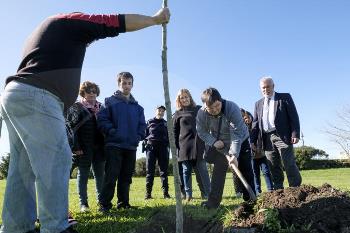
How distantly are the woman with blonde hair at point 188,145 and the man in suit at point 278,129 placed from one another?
141cm

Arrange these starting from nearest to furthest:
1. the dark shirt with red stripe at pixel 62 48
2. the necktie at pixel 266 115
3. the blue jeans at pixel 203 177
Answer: the dark shirt with red stripe at pixel 62 48, the necktie at pixel 266 115, the blue jeans at pixel 203 177

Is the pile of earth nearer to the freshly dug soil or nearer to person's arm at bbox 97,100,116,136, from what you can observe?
the freshly dug soil

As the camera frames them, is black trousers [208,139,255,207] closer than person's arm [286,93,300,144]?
Yes

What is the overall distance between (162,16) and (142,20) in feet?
0.66

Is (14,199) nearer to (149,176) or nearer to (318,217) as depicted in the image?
(318,217)

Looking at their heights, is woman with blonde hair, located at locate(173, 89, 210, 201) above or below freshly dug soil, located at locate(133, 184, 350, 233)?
above

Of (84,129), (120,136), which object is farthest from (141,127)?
(84,129)

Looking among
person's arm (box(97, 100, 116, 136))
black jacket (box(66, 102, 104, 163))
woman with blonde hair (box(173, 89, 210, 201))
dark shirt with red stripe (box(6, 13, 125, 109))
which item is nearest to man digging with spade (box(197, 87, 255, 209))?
person's arm (box(97, 100, 116, 136))

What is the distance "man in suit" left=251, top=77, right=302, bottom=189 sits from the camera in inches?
314

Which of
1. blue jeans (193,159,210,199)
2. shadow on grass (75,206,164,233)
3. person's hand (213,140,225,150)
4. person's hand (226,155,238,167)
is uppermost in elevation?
person's hand (213,140,225,150)

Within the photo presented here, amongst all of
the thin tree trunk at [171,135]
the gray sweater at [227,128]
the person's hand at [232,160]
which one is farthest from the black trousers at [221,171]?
the thin tree trunk at [171,135]

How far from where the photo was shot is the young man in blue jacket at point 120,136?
692 centimetres

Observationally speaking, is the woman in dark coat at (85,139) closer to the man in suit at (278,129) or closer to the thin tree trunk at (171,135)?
the man in suit at (278,129)

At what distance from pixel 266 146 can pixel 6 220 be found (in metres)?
5.44
